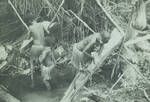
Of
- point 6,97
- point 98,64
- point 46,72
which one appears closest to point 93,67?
point 98,64

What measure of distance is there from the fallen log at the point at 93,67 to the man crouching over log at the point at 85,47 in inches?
1.4

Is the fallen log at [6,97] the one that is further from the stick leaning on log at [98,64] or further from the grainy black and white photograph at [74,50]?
the stick leaning on log at [98,64]

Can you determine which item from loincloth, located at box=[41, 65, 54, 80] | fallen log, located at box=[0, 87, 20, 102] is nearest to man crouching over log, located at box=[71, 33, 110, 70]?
loincloth, located at box=[41, 65, 54, 80]

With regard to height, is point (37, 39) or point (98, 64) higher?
point (37, 39)

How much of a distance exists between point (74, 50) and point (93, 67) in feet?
0.49

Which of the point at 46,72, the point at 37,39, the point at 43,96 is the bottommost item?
the point at 43,96

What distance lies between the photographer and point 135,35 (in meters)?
2.13

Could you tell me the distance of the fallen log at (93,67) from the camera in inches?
84.2

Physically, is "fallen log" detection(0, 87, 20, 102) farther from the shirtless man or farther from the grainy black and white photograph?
the shirtless man

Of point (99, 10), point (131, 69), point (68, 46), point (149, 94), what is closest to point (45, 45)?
point (68, 46)

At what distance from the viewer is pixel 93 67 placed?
7.07ft

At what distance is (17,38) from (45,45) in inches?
6.8

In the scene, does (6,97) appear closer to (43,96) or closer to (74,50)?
(43,96)

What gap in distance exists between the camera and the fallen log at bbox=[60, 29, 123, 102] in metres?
2.14
